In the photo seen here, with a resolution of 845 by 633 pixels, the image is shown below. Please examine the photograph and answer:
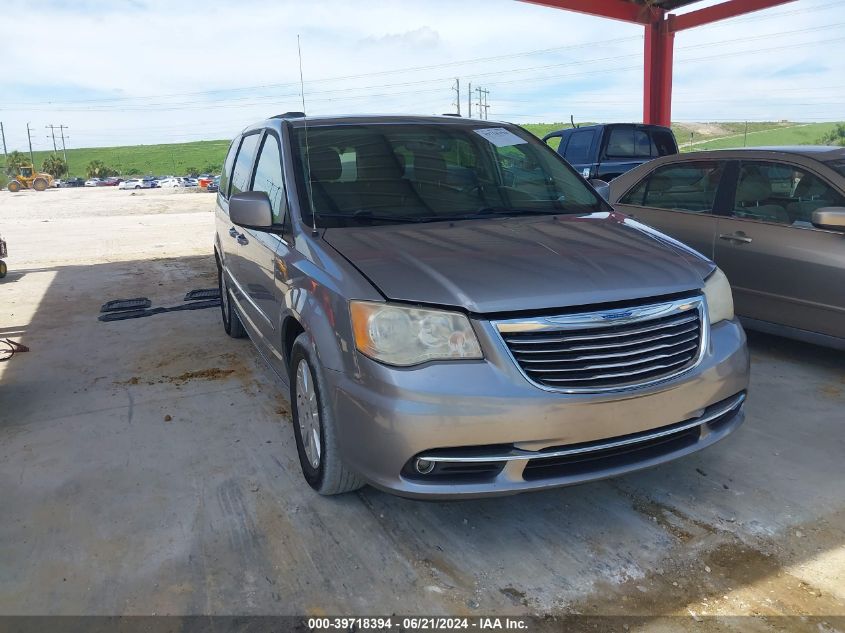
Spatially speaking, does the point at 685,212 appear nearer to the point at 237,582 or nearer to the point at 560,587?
the point at 560,587

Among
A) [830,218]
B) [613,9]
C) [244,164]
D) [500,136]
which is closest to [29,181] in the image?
[613,9]

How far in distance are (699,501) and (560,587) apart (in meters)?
0.92

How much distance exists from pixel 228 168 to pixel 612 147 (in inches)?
296

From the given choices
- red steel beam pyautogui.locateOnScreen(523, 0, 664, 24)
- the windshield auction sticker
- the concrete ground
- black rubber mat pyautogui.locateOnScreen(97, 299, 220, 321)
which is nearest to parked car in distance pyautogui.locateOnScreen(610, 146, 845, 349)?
the concrete ground

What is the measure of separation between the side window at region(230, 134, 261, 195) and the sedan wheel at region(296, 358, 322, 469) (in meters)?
1.80

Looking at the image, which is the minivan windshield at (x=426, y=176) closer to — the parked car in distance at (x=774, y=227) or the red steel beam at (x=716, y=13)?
the parked car in distance at (x=774, y=227)

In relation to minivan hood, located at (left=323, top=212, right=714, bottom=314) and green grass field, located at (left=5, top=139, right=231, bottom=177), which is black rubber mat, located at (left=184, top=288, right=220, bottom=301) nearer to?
minivan hood, located at (left=323, top=212, right=714, bottom=314)

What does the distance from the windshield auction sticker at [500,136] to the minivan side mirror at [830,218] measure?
75.1 inches

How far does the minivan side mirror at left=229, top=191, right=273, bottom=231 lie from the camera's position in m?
3.39

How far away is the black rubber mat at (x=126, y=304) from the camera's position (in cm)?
722

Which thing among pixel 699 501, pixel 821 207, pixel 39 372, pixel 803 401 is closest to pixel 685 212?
pixel 821 207

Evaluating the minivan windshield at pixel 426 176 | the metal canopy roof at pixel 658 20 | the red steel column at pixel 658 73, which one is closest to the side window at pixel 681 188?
the minivan windshield at pixel 426 176

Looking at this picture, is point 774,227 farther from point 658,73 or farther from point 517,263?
point 658,73

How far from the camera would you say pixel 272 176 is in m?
3.86
